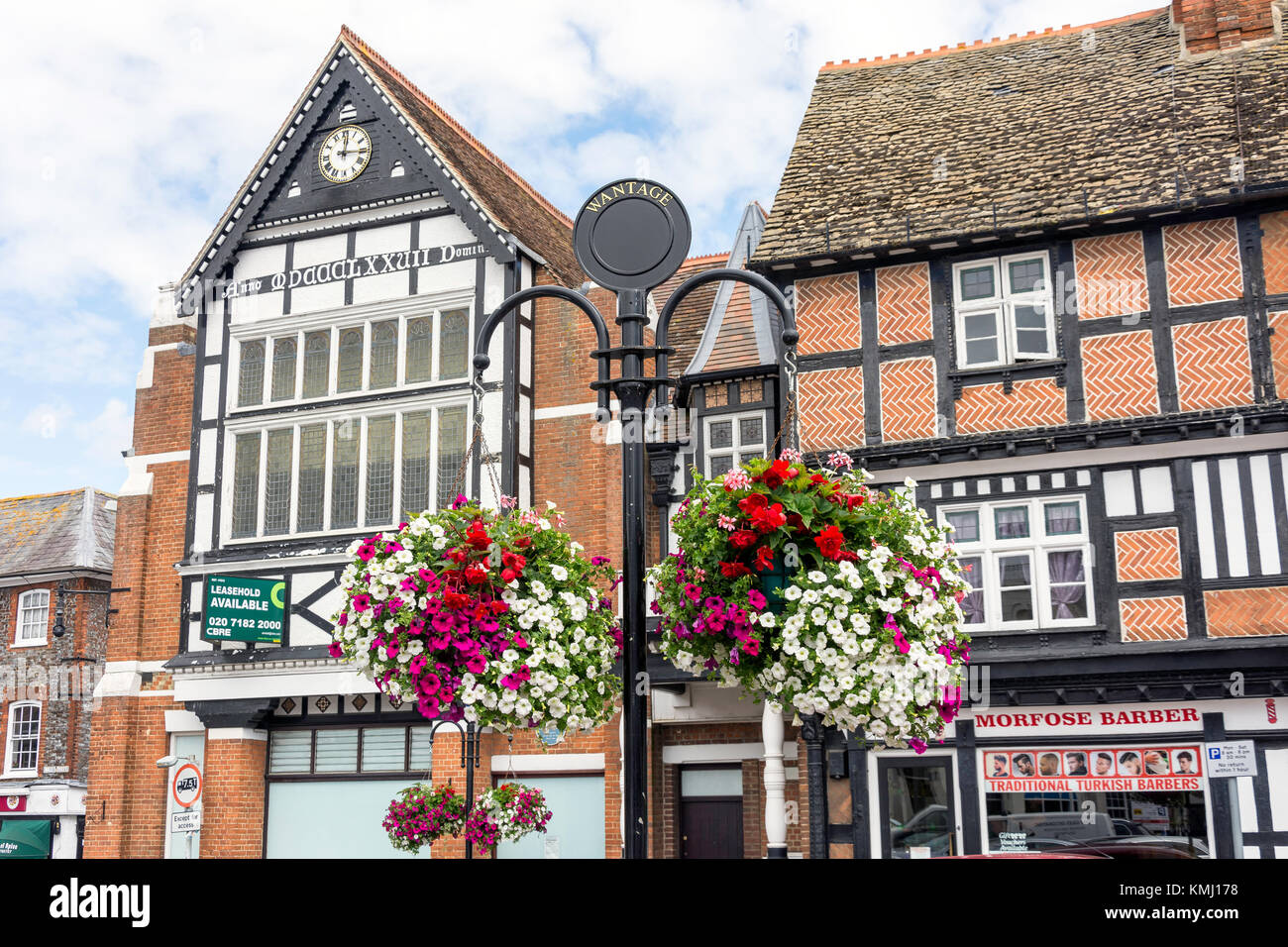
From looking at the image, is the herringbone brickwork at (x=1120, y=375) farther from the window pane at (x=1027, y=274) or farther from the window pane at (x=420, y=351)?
the window pane at (x=420, y=351)

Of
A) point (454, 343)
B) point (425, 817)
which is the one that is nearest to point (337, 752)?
point (425, 817)

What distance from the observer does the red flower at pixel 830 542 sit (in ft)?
21.0

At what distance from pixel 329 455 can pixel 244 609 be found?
2.81 meters

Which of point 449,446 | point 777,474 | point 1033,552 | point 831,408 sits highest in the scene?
Result: point 449,446

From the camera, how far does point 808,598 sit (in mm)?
6441

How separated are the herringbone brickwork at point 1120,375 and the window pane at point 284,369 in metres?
12.5

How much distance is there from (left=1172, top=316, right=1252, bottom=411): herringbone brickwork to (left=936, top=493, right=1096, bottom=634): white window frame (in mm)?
1872

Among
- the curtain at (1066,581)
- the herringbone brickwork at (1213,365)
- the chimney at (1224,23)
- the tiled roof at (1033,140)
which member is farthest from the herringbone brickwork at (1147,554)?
the chimney at (1224,23)

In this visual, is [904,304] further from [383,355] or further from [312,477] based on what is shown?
[312,477]

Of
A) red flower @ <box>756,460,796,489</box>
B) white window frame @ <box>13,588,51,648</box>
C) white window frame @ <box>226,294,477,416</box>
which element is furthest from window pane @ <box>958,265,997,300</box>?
white window frame @ <box>13,588,51,648</box>

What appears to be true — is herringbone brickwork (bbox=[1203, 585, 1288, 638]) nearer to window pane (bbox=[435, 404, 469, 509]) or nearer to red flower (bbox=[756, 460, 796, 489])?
red flower (bbox=[756, 460, 796, 489])

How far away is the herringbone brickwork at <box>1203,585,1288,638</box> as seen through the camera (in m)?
14.6
